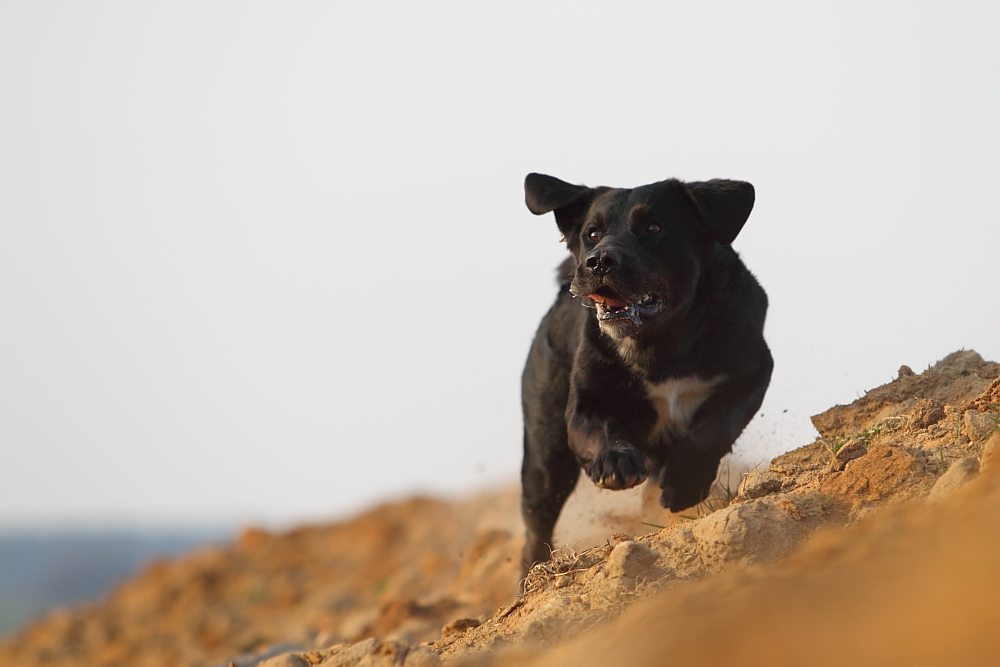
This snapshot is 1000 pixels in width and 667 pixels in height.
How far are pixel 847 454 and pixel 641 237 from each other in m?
1.75

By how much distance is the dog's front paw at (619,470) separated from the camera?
4.79 m

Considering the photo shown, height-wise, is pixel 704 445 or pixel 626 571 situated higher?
pixel 704 445

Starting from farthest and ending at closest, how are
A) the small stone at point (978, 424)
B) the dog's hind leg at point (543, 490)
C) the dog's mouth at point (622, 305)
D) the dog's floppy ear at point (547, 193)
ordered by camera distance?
the dog's hind leg at point (543, 490), the dog's floppy ear at point (547, 193), the dog's mouth at point (622, 305), the small stone at point (978, 424)

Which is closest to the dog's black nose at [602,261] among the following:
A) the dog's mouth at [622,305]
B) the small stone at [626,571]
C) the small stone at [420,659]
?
Answer: the dog's mouth at [622,305]

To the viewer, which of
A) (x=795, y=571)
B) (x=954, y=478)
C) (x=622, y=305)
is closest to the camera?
(x=795, y=571)

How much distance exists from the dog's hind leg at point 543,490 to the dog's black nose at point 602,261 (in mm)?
1623

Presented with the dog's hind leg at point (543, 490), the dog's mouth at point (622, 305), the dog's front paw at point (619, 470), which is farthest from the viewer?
the dog's hind leg at point (543, 490)

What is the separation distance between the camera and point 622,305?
5402 mm

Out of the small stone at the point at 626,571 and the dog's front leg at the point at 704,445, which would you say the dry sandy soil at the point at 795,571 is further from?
the dog's front leg at the point at 704,445

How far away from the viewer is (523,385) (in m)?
6.95

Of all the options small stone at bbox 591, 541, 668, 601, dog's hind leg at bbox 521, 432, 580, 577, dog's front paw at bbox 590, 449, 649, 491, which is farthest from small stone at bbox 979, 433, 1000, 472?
dog's hind leg at bbox 521, 432, 580, 577

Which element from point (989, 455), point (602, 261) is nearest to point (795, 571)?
point (989, 455)

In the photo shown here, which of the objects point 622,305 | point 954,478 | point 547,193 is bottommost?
point 954,478

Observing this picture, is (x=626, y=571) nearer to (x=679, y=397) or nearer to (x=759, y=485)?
(x=759, y=485)
